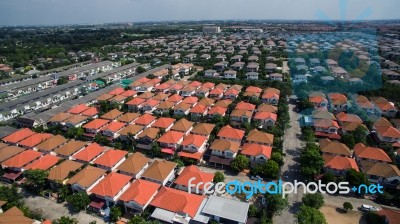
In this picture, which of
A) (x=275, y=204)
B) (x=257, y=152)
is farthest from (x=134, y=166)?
(x=275, y=204)

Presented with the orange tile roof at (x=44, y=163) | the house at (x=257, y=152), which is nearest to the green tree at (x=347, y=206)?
the house at (x=257, y=152)

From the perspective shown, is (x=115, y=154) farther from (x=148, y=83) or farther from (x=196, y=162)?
(x=148, y=83)

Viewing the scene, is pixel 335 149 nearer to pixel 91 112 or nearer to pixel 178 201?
pixel 178 201

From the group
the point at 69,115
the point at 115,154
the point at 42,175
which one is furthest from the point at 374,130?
the point at 69,115

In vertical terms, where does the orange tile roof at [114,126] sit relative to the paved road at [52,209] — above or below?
above

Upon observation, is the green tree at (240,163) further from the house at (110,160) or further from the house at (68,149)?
the house at (68,149)
